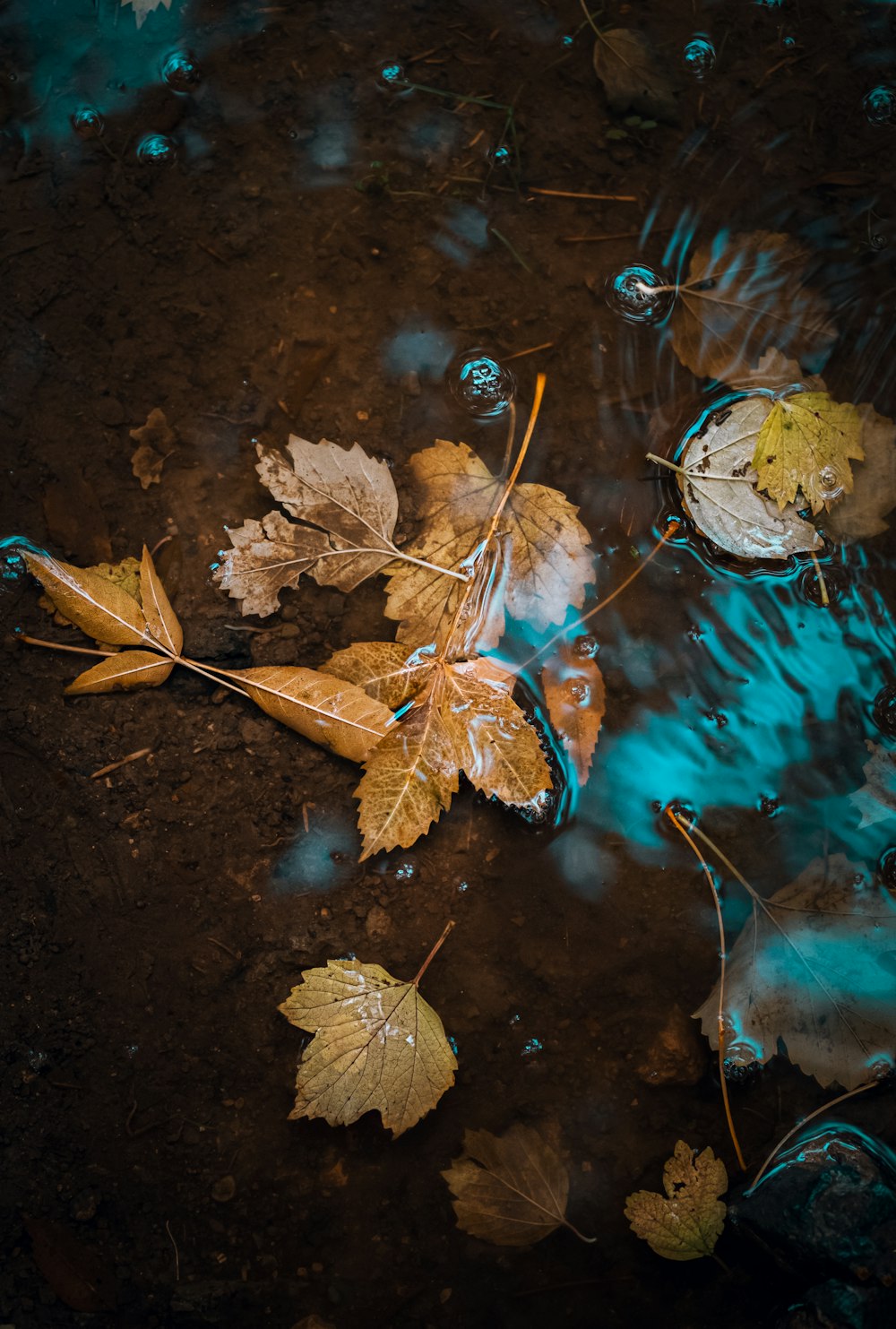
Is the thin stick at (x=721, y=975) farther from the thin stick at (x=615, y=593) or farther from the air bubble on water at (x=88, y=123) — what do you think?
the air bubble on water at (x=88, y=123)

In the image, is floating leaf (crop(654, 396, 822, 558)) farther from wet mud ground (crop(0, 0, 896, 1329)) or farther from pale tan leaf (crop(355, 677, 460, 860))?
pale tan leaf (crop(355, 677, 460, 860))

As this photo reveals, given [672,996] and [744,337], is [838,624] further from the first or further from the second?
[672,996]

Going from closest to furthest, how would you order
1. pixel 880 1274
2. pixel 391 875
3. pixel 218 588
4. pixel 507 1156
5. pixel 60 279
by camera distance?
pixel 880 1274, pixel 507 1156, pixel 391 875, pixel 218 588, pixel 60 279

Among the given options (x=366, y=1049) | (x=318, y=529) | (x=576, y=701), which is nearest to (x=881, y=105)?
(x=576, y=701)

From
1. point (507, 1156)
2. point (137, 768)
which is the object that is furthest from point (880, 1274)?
point (137, 768)

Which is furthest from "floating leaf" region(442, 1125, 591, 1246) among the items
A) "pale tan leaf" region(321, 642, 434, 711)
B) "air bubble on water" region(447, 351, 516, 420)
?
"air bubble on water" region(447, 351, 516, 420)

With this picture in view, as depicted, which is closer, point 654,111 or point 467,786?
point 467,786

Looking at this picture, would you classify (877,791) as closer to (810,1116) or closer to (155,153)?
(810,1116)
